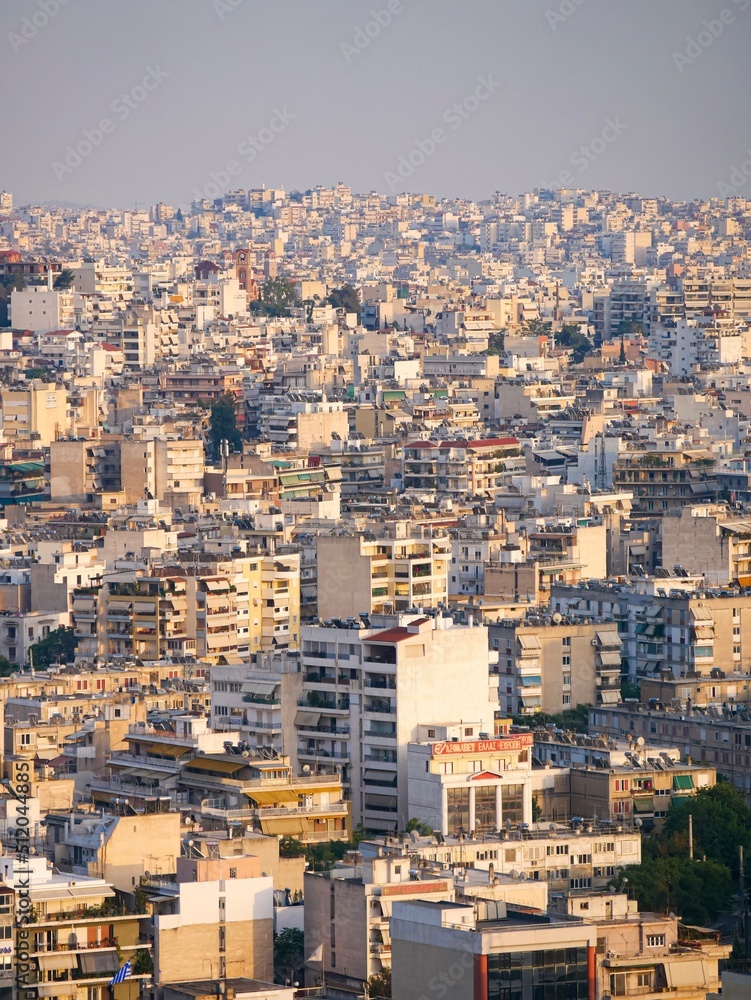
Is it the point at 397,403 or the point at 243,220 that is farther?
the point at 243,220

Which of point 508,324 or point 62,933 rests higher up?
point 508,324

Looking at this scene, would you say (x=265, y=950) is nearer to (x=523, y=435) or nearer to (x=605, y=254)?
(x=523, y=435)

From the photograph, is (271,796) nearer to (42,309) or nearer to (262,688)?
(262,688)

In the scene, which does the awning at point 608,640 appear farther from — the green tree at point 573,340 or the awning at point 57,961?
the green tree at point 573,340

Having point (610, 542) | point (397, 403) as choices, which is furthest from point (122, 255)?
point (610, 542)

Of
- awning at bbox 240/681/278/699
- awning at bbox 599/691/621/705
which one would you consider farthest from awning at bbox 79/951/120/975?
awning at bbox 599/691/621/705

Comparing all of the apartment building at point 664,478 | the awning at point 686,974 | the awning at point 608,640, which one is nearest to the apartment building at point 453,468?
the apartment building at point 664,478
